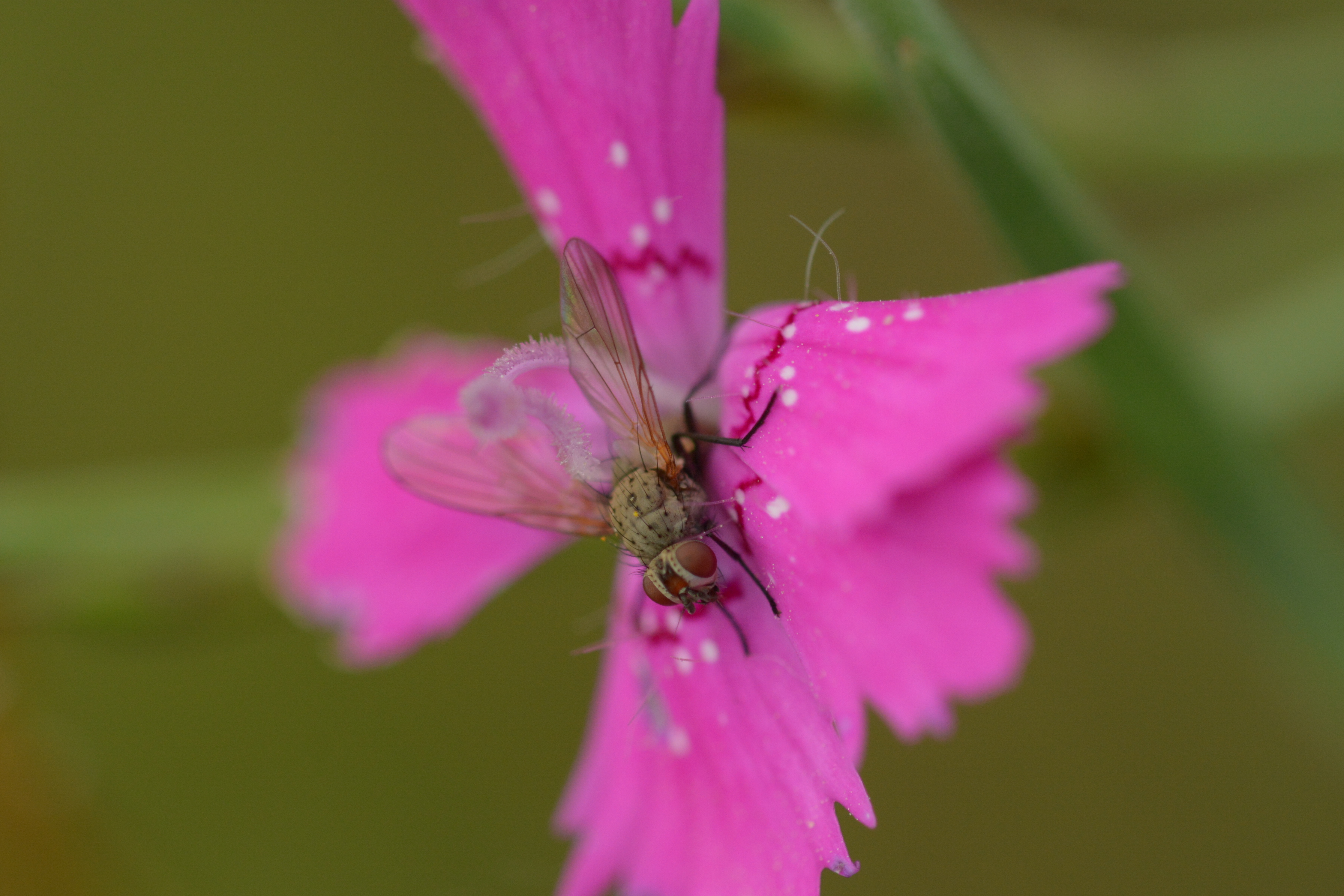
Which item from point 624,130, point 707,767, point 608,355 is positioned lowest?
point 707,767

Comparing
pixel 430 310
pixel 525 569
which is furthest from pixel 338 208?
pixel 525 569

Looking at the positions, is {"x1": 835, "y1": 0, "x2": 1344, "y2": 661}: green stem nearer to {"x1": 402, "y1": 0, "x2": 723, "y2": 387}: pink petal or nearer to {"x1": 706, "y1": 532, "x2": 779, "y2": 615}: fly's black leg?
{"x1": 402, "y1": 0, "x2": 723, "y2": 387}: pink petal

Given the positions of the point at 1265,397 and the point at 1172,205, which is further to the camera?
the point at 1172,205

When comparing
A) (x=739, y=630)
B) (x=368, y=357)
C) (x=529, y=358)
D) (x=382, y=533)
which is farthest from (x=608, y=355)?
(x=368, y=357)

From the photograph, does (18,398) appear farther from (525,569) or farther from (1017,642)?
(1017,642)

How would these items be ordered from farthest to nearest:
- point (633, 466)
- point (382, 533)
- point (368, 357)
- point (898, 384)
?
point (368, 357), point (382, 533), point (633, 466), point (898, 384)

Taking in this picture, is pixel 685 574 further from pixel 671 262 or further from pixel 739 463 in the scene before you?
pixel 671 262

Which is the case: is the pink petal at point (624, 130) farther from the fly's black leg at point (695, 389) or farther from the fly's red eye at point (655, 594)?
the fly's red eye at point (655, 594)
